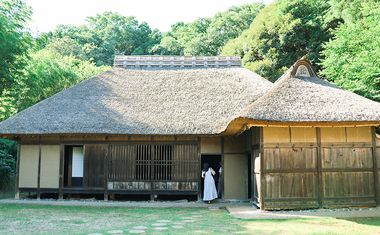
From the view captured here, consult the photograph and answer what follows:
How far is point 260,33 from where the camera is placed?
2672 centimetres

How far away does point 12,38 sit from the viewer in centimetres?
1529

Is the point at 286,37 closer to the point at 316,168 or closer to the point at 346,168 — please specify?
the point at 346,168

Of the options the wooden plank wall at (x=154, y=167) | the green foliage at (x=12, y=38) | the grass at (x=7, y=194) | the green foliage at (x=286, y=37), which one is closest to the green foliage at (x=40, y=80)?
the green foliage at (x=12, y=38)

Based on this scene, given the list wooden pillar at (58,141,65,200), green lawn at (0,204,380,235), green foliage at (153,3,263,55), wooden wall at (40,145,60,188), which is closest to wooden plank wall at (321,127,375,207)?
A: green lawn at (0,204,380,235)

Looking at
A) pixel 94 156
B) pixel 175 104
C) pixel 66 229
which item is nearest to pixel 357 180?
pixel 175 104

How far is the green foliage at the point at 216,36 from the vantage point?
35844 mm

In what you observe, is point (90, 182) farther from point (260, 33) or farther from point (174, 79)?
point (260, 33)

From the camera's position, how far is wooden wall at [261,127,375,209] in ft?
33.7

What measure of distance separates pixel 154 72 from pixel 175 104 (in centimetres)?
310

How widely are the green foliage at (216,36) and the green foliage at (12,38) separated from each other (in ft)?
65.2

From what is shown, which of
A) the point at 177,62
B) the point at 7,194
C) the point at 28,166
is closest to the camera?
the point at 28,166

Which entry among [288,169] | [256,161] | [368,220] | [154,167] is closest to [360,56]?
[256,161]

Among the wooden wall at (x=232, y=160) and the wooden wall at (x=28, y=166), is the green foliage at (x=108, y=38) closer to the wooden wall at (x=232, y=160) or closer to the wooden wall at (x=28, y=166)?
the wooden wall at (x=28, y=166)

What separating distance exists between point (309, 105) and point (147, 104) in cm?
601
